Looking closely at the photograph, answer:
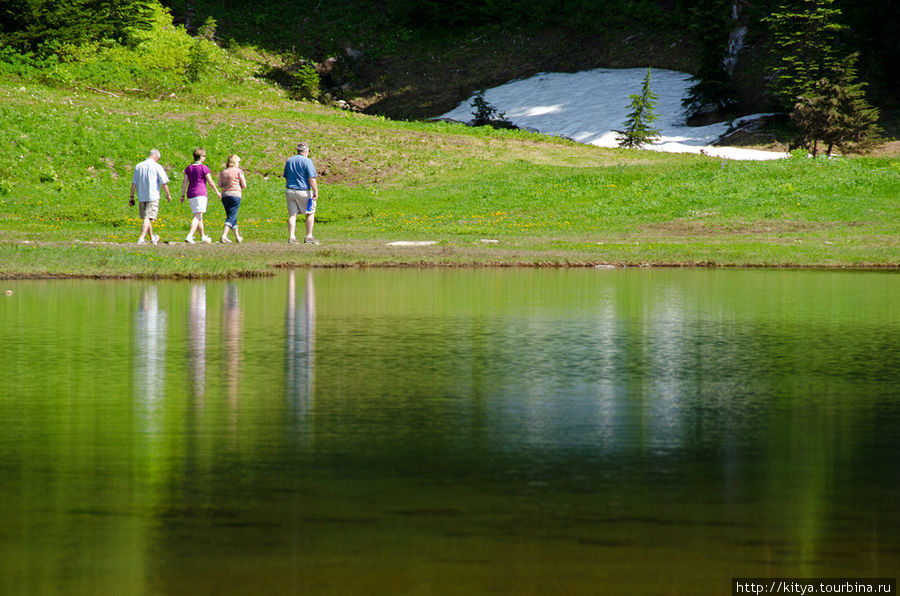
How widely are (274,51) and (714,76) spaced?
102 feet

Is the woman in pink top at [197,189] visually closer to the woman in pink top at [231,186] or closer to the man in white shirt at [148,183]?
the woman in pink top at [231,186]

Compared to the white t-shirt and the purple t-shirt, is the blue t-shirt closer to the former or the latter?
the purple t-shirt

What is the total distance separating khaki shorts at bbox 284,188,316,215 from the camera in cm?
2391

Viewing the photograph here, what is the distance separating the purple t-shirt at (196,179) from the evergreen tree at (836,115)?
1155 inches

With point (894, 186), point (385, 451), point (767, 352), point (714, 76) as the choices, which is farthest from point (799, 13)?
point (385, 451)

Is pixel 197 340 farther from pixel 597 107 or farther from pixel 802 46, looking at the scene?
pixel 597 107

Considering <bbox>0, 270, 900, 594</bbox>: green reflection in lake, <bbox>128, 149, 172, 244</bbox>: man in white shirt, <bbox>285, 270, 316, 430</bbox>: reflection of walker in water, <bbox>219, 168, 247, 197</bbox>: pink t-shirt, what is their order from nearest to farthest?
<bbox>0, 270, 900, 594</bbox>: green reflection in lake → <bbox>285, 270, 316, 430</bbox>: reflection of walker in water → <bbox>128, 149, 172, 244</bbox>: man in white shirt → <bbox>219, 168, 247, 197</bbox>: pink t-shirt

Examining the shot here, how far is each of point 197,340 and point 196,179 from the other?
12.9 metres

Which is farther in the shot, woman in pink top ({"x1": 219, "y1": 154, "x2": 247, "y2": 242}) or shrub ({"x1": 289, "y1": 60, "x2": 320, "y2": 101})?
shrub ({"x1": 289, "y1": 60, "x2": 320, "y2": 101})

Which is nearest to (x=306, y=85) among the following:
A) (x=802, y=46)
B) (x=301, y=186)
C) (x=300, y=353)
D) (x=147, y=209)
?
(x=802, y=46)

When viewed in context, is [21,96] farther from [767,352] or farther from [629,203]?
[767,352]

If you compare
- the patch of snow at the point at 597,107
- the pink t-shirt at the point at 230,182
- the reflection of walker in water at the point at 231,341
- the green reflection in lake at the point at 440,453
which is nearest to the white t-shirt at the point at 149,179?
the pink t-shirt at the point at 230,182

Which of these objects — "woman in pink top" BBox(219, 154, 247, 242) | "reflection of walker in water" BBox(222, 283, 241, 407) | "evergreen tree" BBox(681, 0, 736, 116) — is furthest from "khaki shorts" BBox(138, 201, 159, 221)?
"evergreen tree" BBox(681, 0, 736, 116)

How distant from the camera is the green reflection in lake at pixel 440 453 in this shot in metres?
4.48
